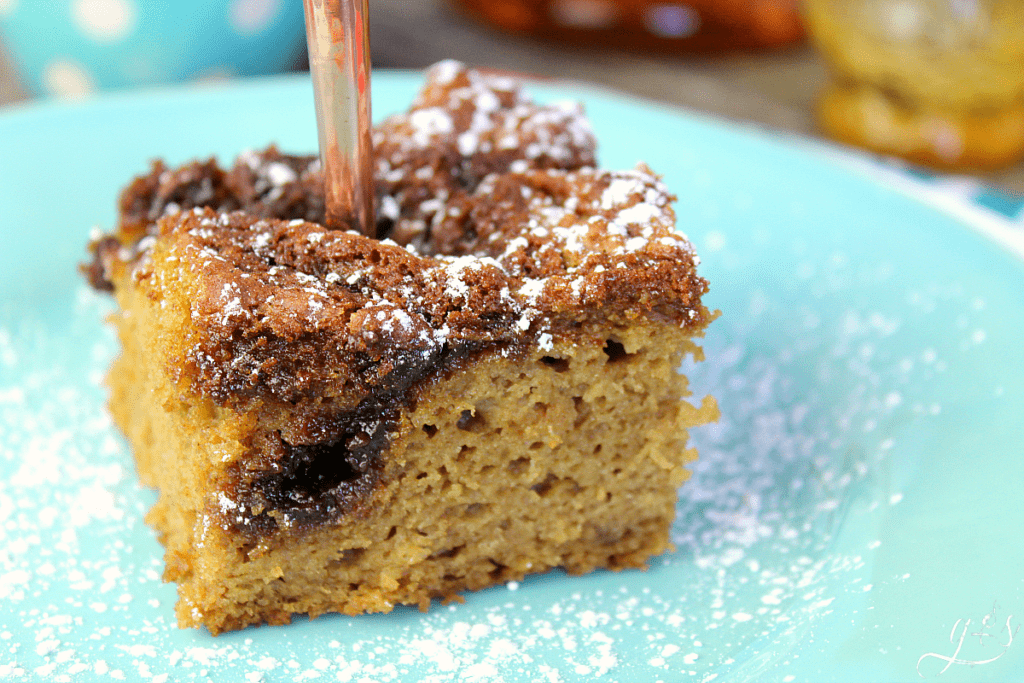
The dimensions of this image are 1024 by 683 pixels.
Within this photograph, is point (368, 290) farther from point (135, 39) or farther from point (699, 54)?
point (699, 54)

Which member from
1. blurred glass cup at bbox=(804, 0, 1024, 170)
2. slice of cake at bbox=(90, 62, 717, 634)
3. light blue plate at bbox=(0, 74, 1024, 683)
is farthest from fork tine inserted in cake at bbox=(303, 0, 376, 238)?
blurred glass cup at bbox=(804, 0, 1024, 170)

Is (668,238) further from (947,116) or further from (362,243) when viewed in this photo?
(947,116)

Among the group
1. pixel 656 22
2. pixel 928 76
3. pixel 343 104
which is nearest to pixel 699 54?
pixel 656 22

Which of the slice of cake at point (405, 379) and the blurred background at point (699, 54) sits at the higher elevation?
the blurred background at point (699, 54)

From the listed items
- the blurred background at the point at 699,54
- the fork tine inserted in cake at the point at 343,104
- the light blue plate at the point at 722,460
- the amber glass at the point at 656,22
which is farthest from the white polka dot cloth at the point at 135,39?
the fork tine inserted in cake at the point at 343,104

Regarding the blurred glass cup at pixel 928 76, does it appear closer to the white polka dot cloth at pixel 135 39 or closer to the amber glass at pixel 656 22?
the amber glass at pixel 656 22
